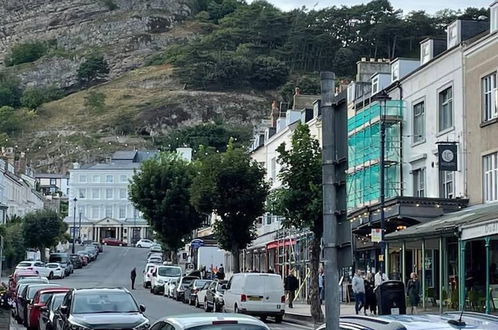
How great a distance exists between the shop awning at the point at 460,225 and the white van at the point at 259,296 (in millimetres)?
4628

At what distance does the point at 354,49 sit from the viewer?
19000 centimetres

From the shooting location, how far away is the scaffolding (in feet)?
137

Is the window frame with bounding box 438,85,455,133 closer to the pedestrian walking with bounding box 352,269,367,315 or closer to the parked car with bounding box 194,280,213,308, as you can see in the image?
the pedestrian walking with bounding box 352,269,367,315

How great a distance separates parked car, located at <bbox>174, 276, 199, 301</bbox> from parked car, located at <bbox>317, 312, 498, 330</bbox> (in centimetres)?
4121

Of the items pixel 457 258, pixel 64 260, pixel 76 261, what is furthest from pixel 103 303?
pixel 76 261

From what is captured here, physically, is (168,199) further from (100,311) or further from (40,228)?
(100,311)

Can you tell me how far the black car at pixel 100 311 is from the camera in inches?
781

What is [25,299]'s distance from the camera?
30969 mm

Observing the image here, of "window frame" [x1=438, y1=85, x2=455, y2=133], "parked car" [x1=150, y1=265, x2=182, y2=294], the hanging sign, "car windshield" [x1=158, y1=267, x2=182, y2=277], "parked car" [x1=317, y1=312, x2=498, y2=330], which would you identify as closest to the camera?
"parked car" [x1=317, y1=312, x2=498, y2=330]

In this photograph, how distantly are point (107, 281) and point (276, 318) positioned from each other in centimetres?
3512

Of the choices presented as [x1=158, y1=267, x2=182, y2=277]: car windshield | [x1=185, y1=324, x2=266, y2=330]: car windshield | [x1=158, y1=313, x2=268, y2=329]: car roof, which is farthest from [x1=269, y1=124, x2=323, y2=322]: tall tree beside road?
[x1=185, y1=324, x2=266, y2=330]: car windshield

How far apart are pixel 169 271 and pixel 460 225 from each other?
30480 mm

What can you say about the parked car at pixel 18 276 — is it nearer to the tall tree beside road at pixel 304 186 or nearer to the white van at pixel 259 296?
the white van at pixel 259 296

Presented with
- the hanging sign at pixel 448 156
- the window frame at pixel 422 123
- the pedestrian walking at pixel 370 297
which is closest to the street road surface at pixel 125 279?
the pedestrian walking at pixel 370 297
